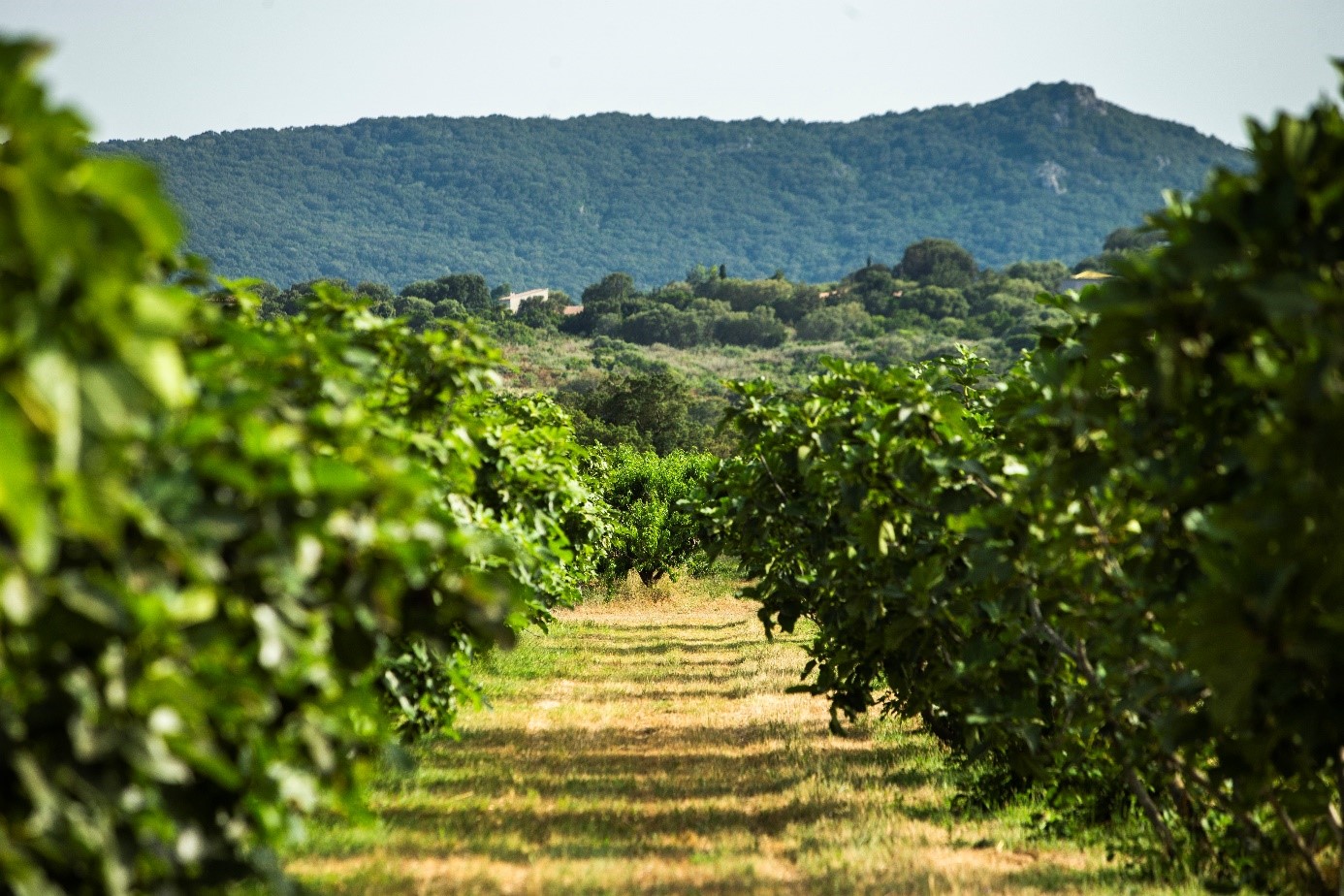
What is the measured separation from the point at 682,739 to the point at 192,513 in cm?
789

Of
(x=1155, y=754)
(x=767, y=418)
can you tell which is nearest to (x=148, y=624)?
(x=1155, y=754)

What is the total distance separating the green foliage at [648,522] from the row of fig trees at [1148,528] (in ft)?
57.0

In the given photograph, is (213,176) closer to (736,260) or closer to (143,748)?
(736,260)

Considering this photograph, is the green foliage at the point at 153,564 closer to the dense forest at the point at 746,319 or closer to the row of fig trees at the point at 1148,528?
the row of fig trees at the point at 1148,528

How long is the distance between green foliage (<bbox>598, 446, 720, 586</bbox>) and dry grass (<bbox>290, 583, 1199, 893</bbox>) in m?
12.3

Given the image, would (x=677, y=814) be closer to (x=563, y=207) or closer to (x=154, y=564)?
(x=154, y=564)

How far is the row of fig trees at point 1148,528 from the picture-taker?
259 cm

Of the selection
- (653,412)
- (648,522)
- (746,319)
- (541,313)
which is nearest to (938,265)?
(746,319)

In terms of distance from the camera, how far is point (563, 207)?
7077 inches

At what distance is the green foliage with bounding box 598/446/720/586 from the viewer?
25016mm

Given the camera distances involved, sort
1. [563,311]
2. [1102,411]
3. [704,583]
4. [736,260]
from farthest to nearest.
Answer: [736,260] < [563,311] < [704,583] < [1102,411]

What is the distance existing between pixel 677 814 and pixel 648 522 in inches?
722

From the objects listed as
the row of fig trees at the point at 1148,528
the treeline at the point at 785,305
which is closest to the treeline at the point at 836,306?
the treeline at the point at 785,305

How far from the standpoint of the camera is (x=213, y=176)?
150 m
